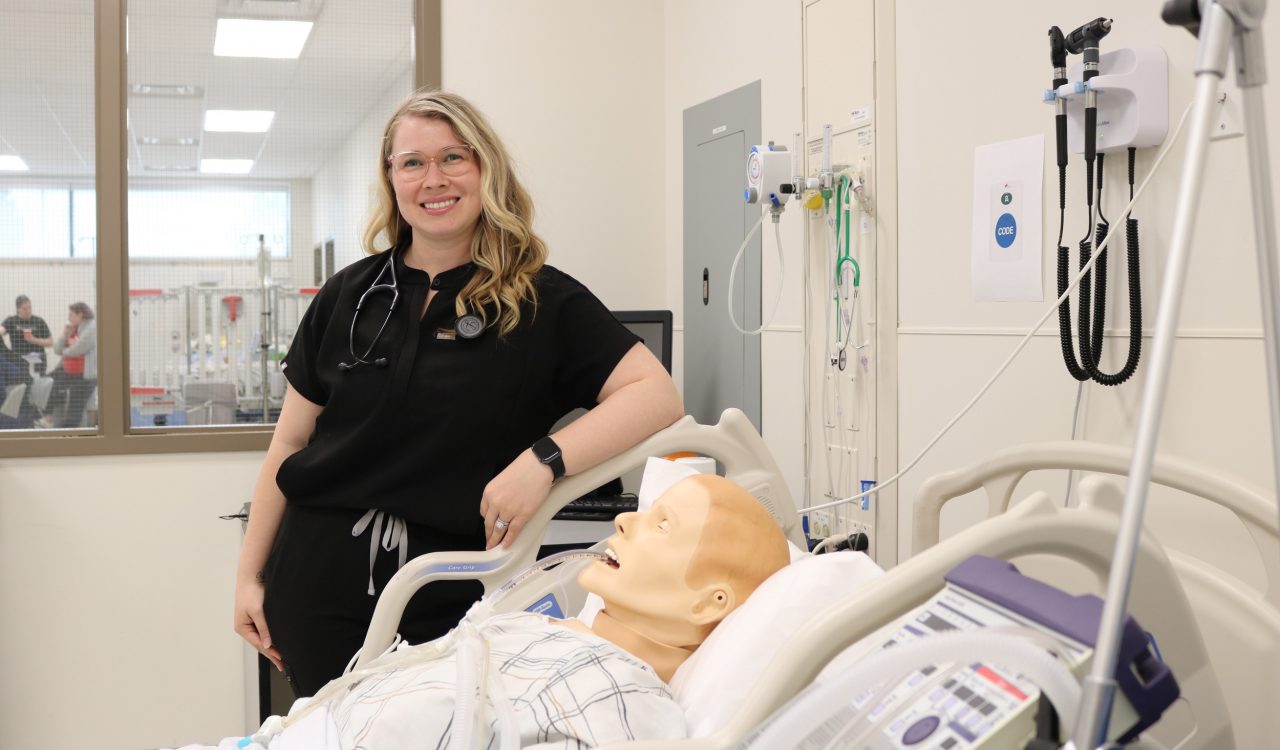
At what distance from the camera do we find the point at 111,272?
3.19 m

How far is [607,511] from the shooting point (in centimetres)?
287

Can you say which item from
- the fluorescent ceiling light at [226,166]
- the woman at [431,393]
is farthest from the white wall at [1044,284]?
the fluorescent ceiling light at [226,166]

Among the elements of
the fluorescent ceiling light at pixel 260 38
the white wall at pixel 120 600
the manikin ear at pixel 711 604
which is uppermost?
the fluorescent ceiling light at pixel 260 38

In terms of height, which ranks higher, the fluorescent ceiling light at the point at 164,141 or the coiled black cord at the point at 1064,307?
the fluorescent ceiling light at the point at 164,141

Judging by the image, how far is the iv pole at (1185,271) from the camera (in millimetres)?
685

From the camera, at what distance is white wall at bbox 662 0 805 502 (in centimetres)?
270

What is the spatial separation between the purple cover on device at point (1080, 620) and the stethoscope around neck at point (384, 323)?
42.7 inches

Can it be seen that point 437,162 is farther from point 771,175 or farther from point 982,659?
point 982,659

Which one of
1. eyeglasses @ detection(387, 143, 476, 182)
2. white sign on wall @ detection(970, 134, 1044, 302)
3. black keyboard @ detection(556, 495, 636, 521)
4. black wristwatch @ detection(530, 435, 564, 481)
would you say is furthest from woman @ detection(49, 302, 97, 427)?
white sign on wall @ detection(970, 134, 1044, 302)

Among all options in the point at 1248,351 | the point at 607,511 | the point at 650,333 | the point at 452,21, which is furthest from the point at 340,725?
the point at 452,21

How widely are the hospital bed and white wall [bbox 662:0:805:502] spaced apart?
97cm

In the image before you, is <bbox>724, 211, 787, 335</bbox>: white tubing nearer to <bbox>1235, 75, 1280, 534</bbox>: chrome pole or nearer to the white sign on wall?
the white sign on wall

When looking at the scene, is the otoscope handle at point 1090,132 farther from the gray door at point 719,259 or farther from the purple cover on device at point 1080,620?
the gray door at point 719,259

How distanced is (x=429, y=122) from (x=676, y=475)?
2.38 feet
